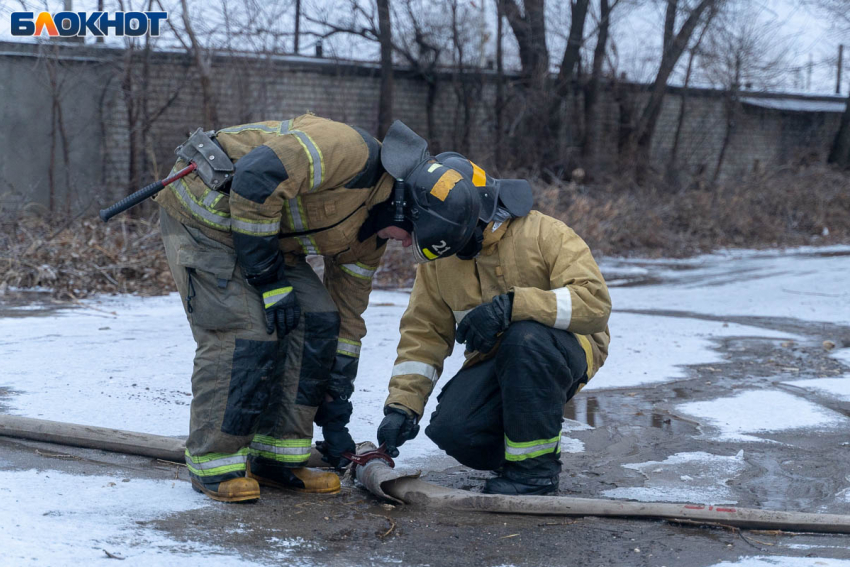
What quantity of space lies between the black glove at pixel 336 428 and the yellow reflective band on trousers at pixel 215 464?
45cm

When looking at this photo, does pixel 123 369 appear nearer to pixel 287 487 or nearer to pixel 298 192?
pixel 287 487

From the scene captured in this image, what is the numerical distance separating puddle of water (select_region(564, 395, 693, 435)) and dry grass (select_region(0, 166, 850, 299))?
446 centimetres

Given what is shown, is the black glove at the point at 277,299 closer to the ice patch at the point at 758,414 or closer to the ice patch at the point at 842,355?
the ice patch at the point at 758,414

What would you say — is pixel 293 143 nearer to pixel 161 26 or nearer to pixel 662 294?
pixel 662 294

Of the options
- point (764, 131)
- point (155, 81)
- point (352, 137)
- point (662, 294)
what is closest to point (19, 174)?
point (155, 81)

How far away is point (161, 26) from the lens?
1232 centimetres

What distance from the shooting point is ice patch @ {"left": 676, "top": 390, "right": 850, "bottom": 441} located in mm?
3814

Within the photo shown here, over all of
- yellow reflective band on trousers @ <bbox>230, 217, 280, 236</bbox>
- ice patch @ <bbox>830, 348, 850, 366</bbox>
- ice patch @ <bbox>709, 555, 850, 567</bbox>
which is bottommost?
ice patch @ <bbox>830, 348, 850, 366</bbox>

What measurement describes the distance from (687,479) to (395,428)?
3.69 feet

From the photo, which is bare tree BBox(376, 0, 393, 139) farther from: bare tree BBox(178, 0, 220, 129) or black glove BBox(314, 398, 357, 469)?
black glove BBox(314, 398, 357, 469)

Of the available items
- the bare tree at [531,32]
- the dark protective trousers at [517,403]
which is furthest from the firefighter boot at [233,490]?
the bare tree at [531,32]

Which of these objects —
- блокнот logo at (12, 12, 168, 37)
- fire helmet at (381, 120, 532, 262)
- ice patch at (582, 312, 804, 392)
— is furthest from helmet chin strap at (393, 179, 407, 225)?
блокнот logo at (12, 12, 168, 37)

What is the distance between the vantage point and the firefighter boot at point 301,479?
9.65ft

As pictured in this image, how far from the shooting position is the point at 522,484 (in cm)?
290
